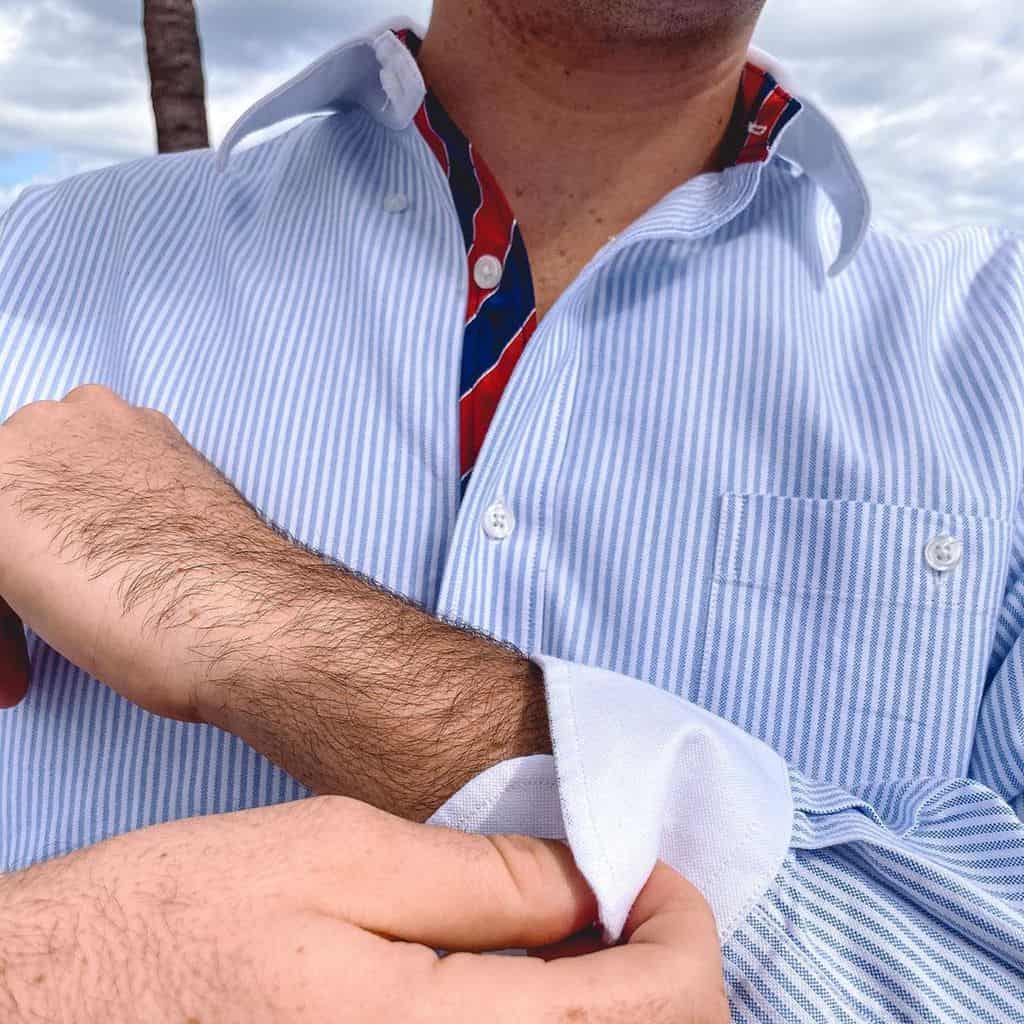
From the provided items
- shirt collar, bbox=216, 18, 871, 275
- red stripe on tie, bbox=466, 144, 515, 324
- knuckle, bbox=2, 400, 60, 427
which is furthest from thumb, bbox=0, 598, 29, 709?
shirt collar, bbox=216, 18, 871, 275

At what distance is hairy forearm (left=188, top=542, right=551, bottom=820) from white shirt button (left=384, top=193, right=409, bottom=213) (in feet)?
2.20

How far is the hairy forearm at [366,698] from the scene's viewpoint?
2.74ft

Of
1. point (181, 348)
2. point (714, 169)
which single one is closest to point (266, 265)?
point (181, 348)

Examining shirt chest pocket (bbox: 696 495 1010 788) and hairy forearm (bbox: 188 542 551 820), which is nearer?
hairy forearm (bbox: 188 542 551 820)

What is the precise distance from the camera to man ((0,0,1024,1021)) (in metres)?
0.77

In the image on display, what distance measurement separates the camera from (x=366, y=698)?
2.84 ft

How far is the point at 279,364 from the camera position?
1.30m

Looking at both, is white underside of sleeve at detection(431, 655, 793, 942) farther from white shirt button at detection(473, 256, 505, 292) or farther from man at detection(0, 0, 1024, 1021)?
white shirt button at detection(473, 256, 505, 292)

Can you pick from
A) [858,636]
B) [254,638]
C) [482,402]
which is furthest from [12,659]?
[858,636]

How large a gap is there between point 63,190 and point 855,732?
4.79ft

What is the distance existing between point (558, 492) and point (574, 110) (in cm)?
68

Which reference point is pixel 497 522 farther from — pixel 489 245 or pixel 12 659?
pixel 12 659

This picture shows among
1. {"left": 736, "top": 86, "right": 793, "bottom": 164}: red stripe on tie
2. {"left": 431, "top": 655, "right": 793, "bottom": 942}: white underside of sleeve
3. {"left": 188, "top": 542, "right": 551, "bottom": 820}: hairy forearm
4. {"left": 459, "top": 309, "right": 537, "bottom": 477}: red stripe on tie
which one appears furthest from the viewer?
{"left": 736, "top": 86, "right": 793, "bottom": 164}: red stripe on tie

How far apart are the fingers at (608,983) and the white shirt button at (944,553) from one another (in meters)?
0.71
